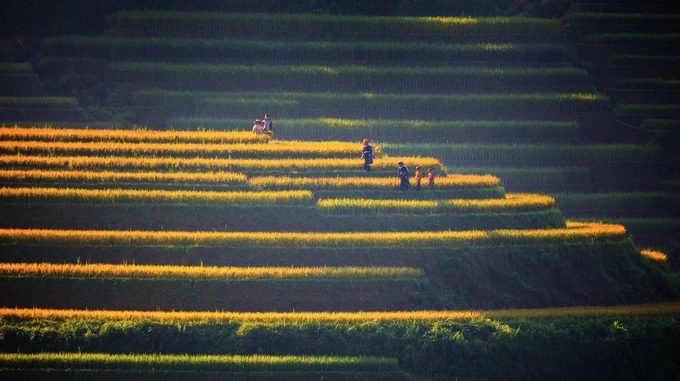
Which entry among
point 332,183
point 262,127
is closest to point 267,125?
point 262,127

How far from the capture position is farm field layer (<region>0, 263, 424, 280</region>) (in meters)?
44.6

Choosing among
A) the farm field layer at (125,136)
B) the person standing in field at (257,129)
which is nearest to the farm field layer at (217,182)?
the farm field layer at (125,136)

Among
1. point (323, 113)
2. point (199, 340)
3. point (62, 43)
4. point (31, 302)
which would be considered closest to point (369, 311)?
point (199, 340)

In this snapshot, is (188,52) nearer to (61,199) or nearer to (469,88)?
(469,88)

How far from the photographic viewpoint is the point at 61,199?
47.7 metres

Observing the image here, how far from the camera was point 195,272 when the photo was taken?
4509 cm

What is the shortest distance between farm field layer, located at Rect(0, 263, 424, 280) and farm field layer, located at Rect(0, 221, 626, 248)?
0.90 metres

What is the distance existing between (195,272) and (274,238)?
8.29 feet

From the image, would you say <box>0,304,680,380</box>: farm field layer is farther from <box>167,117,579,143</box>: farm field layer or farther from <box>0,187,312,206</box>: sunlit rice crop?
<box>167,117,579,143</box>: farm field layer

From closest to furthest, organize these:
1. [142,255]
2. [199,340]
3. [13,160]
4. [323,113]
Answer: [199,340] < [142,255] < [13,160] < [323,113]

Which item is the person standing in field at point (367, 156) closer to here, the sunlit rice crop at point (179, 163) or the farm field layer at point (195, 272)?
the sunlit rice crop at point (179, 163)

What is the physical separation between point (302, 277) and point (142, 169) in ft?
22.6

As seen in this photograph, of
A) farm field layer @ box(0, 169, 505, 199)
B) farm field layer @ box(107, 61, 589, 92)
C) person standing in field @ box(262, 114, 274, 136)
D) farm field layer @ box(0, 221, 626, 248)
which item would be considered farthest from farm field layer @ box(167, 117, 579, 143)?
farm field layer @ box(0, 221, 626, 248)

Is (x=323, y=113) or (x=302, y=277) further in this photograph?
(x=323, y=113)
